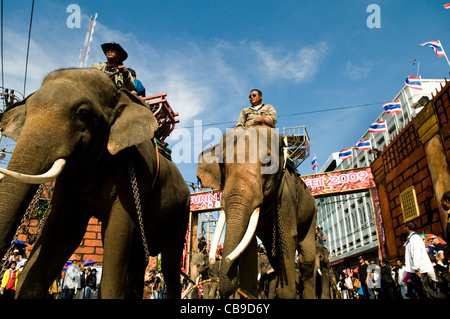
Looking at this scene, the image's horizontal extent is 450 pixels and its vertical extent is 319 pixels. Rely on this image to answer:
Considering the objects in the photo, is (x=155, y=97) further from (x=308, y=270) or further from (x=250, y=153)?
(x=308, y=270)

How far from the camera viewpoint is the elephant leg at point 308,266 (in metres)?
5.78

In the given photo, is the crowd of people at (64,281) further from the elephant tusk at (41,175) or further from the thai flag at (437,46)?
the thai flag at (437,46)

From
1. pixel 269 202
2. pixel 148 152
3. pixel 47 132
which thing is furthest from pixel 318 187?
pixel 47 132

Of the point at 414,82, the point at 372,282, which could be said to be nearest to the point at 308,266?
the point at 372,282

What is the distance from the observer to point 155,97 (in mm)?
5555

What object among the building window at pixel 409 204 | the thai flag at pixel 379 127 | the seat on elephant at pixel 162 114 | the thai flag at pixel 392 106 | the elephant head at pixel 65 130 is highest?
the thai flag at pixel 392 106

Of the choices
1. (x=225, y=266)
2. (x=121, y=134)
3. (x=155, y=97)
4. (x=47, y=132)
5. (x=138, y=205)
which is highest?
(x=155, y=97)

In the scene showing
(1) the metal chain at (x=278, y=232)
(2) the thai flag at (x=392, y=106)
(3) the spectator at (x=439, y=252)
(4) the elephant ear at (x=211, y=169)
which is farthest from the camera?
(2) the thai flag at (x=392, y=106)

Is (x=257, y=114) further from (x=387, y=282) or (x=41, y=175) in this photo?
(x=387, y=282)

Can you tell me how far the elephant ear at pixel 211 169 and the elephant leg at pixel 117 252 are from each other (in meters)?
1.89

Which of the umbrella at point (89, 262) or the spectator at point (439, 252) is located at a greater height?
the umbrella at point (89, 262)

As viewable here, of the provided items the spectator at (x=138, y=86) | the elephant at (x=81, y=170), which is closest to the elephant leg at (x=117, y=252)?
the elephant at (x=81, y=170)
